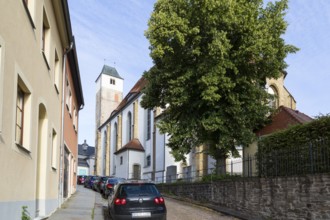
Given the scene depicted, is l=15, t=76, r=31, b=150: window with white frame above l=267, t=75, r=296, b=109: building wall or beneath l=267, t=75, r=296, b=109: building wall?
beneath

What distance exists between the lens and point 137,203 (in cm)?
1279

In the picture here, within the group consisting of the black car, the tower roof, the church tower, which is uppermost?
the tower roof

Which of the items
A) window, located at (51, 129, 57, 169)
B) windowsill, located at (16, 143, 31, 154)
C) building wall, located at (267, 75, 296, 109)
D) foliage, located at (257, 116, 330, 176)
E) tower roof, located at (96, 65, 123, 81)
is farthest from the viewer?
tower roof, located at (96, 65, 123, 81)

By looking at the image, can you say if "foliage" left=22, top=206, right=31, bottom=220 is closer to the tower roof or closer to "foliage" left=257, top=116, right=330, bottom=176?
"foliage" left=257, top=116, right=330, bottom=176

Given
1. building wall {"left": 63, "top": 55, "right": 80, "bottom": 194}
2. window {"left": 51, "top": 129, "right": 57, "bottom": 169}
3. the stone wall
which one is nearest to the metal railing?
the stone wall

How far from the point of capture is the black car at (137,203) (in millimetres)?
12664

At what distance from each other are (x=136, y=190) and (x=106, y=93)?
71261 millimetres

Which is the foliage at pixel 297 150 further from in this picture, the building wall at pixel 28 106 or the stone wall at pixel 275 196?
the building wall at pixel 28 106

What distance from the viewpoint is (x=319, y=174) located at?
1288 cm

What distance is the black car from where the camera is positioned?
12664 mm

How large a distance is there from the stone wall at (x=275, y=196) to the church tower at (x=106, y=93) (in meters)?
61.6

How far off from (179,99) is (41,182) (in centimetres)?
1010

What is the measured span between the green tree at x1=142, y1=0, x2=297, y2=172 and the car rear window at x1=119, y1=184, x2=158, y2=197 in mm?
8108

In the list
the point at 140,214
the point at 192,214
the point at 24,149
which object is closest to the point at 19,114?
the point at 24,149
